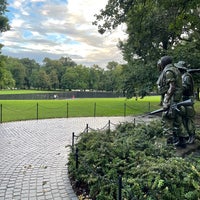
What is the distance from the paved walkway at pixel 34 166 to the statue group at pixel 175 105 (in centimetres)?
291

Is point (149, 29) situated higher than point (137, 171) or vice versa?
point (149, 29)

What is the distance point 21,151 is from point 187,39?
57.1 ft

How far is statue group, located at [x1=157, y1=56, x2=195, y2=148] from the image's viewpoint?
5.90 metres

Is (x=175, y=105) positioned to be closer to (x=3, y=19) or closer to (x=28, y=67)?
(x=3, y=19)

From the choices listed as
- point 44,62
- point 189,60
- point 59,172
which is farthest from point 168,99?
point 44,62

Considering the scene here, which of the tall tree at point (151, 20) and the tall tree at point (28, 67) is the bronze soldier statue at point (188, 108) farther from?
the tall tree at point (28, 67)

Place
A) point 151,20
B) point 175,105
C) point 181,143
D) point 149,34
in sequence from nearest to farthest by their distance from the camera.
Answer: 1. point 175,105
2. point 181,143
3. point 151,20
4. point 149,34

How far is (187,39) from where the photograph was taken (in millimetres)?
20312

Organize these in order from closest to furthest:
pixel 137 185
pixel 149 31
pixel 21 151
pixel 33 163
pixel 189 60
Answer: pixel 137 185
pixel 33 163
pixel 21 151
pixel 189 60
pixel 149 31

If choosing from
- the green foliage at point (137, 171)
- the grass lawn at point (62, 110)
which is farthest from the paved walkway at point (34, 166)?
the grass lawn at point (62, 110)

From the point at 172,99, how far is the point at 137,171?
241cm

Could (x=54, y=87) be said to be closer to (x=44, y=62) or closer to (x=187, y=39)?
(x=44, y=62)

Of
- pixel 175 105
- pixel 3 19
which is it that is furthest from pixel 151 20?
pixel 3 19

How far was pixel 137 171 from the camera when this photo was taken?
14.4 ft
